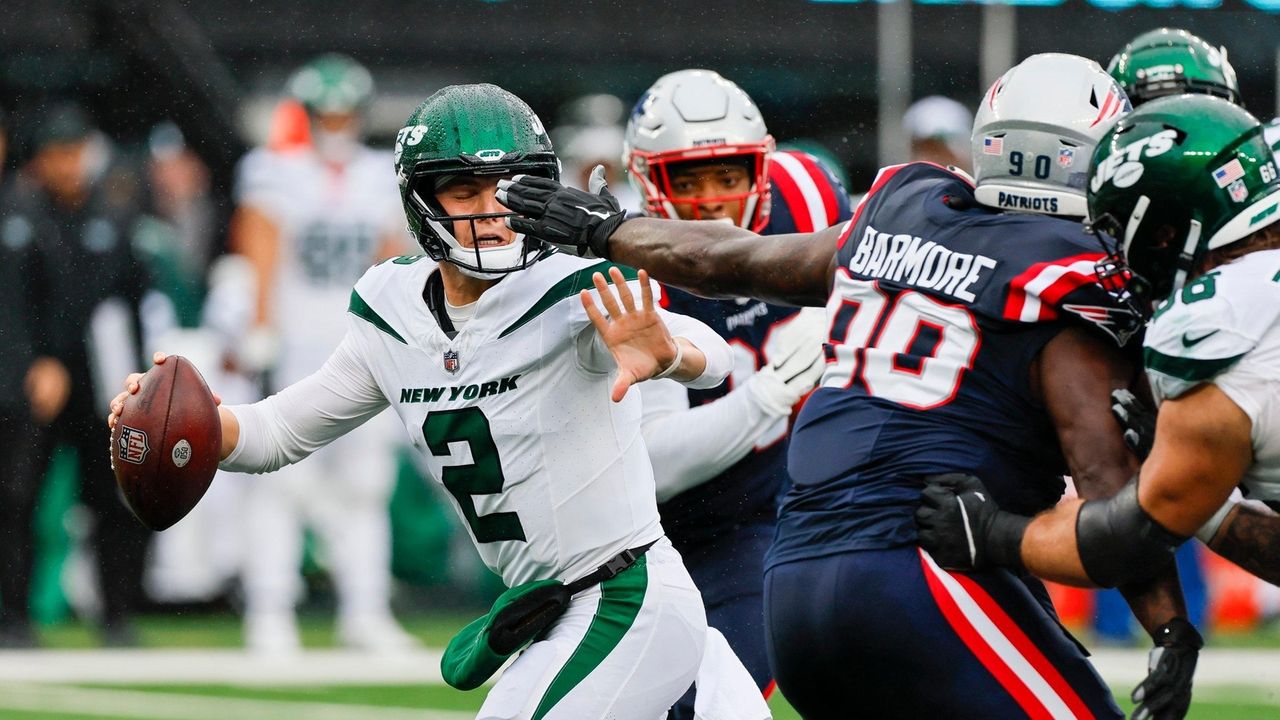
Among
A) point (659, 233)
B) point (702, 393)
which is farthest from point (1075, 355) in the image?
point (702, 393)

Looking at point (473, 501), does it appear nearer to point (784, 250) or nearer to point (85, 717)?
point (784, 250)

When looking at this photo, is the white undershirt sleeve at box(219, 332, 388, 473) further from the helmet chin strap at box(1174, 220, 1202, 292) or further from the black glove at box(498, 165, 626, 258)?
the helmet chin strap at box(1174, 220, 1202, 292)

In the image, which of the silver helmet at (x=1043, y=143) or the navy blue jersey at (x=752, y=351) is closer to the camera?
the silver helmet at (x=1043, y=143)

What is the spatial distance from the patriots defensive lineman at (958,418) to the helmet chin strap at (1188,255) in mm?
100

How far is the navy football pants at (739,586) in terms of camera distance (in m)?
4.62

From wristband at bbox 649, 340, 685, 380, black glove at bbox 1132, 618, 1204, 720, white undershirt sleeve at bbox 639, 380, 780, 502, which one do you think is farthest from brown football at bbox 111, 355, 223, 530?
black glove at bbox 1132, 618, 1204, 720

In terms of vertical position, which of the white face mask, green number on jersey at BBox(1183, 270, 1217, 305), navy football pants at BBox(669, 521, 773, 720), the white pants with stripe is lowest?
navy football pants at BBox(669, 521, 773, 720)

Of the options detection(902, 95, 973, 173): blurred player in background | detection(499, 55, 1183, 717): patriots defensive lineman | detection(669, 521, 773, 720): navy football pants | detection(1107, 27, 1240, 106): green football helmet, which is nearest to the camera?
detection(499, 55, 1183, 717): patriots defensive lineman

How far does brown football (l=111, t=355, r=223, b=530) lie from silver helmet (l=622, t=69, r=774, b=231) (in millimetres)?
1649

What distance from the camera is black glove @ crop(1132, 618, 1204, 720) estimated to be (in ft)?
10.8

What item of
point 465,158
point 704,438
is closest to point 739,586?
point 704,438

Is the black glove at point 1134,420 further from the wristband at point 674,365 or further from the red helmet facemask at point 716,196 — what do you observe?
the red helmet facemask at point 716,196

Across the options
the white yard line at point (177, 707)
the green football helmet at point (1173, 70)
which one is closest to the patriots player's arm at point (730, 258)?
the green football helmet at point (1173, 70)

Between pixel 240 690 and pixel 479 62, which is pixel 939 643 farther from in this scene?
pixel 479 62
